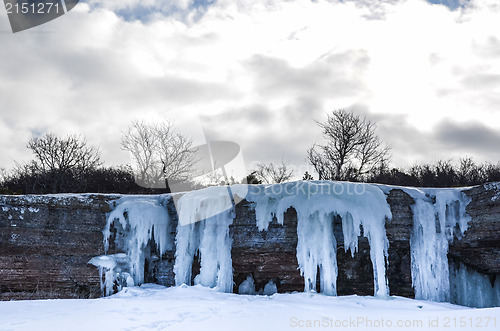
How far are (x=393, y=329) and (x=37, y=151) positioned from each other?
1108 inches

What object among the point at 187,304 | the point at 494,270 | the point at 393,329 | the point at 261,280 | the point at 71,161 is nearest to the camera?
the point at 393,329

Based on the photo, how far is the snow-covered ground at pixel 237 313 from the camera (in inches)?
207

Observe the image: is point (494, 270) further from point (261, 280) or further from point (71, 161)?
point (71, 161)

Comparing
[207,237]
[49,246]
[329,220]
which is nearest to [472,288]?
[329,220]

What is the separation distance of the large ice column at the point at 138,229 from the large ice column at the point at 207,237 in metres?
0.42

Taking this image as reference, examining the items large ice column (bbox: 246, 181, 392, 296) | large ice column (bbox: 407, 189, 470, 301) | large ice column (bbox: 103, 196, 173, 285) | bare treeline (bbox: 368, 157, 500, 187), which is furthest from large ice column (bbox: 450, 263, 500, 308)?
bare treeline (bbox: 368, 157, 500, 187)

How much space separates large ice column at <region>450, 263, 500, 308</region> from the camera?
8.02 m

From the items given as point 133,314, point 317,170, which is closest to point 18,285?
point 133,314

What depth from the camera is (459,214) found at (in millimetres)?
8227

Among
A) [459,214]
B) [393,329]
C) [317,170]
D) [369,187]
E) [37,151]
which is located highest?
[37,151]

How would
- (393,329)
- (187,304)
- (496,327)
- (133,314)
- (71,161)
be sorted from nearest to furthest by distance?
(496,327) < (393,329) < (133,314) < (187,304) < (71,161)

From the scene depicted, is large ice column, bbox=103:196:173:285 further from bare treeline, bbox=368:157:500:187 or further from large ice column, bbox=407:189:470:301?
bare treeline, bbox=368:157:500:187

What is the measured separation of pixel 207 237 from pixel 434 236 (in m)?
4.34

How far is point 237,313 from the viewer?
6102 millimetres
